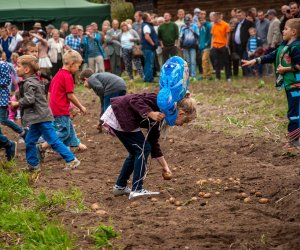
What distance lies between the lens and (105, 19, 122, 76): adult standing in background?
2244 cm

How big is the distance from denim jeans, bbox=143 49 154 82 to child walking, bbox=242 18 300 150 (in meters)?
10.6

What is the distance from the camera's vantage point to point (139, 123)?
7164 millimetres

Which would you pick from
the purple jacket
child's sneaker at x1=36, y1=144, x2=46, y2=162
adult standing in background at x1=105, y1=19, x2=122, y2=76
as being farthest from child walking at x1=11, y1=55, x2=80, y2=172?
adult standing in background at x1=105, y1=19, x2=122, y2=76

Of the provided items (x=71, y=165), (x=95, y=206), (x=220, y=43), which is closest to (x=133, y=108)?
(x=95, y=206)

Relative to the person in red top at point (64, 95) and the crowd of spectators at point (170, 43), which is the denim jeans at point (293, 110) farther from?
the crowd of spectators at point (170, 43)

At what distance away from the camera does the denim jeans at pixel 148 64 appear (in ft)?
66.5

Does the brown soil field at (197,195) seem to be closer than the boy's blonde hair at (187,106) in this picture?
Yes

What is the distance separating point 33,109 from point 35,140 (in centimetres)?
50

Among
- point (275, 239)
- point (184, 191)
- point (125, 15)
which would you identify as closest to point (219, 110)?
point (184, 191)

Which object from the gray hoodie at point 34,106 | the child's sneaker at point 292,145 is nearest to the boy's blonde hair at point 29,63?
the gray hoodie at point 34,106

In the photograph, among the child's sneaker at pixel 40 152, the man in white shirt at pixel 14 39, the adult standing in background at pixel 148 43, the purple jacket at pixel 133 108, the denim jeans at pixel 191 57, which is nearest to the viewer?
the purple jacket at pixel 133 108

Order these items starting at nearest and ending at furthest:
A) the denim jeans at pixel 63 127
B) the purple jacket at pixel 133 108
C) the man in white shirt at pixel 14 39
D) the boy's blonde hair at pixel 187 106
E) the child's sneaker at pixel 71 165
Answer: the boy's blonde hair at pixel 187 106 → the purple jacket at pixel 133 108 → the child's sneaker at pixel 71 165 → the denim jeans at pixel 63 127 → the man in white shirt at pixel 14 39

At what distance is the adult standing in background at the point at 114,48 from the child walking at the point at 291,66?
42.8ft

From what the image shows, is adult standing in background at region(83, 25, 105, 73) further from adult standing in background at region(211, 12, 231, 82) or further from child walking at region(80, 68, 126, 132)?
child walking at region(80, 68, 126, 132)
